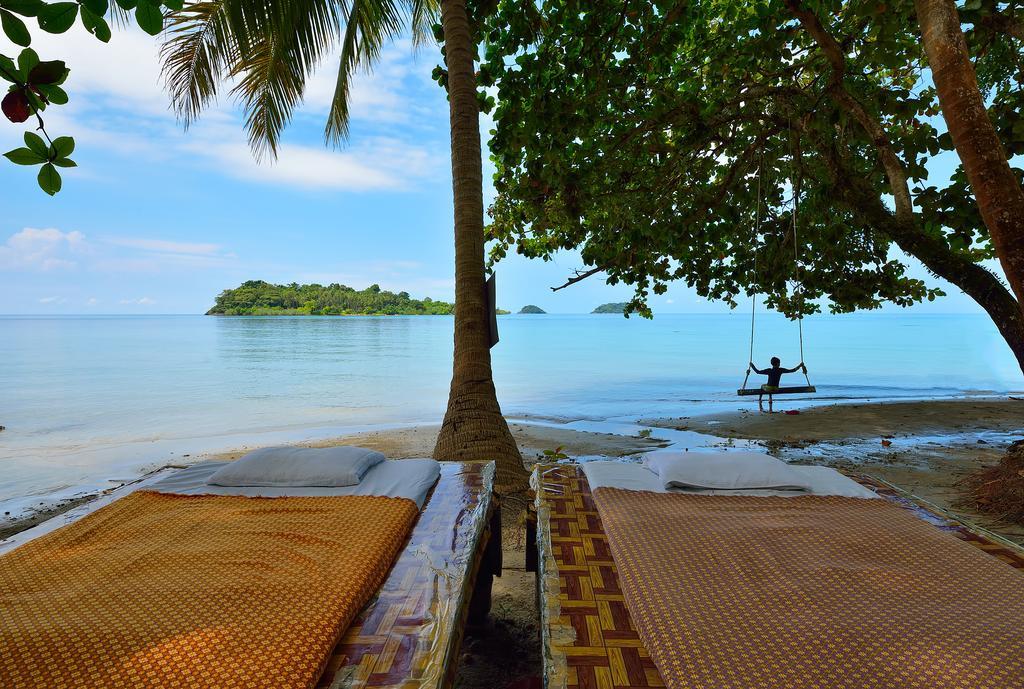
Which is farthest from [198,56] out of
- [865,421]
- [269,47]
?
[865,421]

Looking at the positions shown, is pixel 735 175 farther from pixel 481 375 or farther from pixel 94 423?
pixel 94 423

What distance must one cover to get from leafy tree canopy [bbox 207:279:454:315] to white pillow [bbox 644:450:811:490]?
68299 mm

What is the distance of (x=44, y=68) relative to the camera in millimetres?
978

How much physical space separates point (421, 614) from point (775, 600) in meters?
1.06

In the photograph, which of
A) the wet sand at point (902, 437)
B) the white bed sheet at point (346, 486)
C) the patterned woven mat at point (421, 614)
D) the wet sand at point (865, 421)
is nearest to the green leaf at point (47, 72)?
the patterned woven mat at point (421, 614)

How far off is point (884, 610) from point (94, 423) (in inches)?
457

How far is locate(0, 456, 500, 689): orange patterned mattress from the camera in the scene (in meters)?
1.33

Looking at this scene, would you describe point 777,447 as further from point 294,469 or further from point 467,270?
point 294,469

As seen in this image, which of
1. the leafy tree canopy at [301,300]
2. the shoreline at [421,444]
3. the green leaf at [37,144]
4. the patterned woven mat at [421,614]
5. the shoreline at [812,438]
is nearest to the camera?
the green leaf at [37,144]

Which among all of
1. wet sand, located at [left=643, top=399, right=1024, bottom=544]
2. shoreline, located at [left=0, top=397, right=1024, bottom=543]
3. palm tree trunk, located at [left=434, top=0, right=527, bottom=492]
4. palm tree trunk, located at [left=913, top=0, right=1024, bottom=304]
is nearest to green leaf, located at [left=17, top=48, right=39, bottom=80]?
palm tree trunk, located at [left=434, top=0, right=527, bottom=492]

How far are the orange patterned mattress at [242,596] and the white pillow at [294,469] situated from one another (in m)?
0.22

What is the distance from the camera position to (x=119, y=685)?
4.11 feet

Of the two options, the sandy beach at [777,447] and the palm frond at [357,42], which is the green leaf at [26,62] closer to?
the sandy beach at [777,447]

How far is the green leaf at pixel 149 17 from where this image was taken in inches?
37.1
